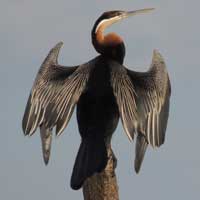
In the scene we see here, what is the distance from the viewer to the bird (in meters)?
9.30

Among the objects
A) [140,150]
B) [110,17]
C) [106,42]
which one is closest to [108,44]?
[106,42]

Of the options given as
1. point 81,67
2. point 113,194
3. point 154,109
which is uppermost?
point 81,67

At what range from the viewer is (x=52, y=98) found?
994cm

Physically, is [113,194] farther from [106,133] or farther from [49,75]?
[49,75]

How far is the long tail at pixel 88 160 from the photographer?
28.5 ft

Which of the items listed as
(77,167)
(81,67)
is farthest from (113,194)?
(81,67)

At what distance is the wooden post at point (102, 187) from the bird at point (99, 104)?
11cm

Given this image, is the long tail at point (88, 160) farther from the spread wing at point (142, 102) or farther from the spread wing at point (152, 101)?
the spread wing at point (152, 101)

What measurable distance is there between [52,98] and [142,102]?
109cm

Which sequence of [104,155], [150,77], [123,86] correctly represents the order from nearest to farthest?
[104,155] → [123,86] → [150,77]

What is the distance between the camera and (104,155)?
902cm

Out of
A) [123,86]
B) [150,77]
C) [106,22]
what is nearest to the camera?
[123,86]

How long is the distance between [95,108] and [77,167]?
2.91 feet

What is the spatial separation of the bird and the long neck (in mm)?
13
